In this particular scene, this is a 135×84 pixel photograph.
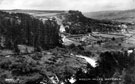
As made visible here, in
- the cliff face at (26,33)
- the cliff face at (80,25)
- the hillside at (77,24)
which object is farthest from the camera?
the hillside at (77,24)

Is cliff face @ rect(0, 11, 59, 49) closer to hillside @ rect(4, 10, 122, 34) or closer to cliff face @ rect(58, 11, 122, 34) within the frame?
hillside @ rect(4, 10, 122, 34)

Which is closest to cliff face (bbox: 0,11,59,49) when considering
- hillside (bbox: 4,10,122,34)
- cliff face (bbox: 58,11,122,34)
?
hillside (bbox: 4,10,122,34)

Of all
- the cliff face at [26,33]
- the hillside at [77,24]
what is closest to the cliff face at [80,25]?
the hillside at [77,24]

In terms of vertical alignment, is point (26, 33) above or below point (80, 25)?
above

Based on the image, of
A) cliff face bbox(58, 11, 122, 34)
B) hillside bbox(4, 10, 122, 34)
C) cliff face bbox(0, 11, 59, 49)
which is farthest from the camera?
hillside bbox(4, 10, 122, 34)

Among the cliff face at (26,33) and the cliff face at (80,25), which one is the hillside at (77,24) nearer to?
the cliff face at (80,25)

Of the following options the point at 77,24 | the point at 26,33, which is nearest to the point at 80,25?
the point at 77,24

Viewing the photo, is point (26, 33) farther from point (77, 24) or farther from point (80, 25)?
point (77, 24)

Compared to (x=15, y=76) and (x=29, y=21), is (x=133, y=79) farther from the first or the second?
(x=29, y=21)
